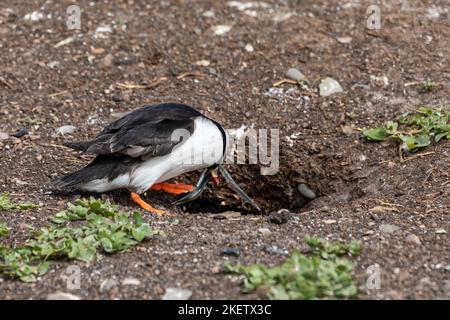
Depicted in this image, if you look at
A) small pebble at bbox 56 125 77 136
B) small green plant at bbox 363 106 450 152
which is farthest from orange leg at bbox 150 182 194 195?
small green plant at bbox 363 106 450 152

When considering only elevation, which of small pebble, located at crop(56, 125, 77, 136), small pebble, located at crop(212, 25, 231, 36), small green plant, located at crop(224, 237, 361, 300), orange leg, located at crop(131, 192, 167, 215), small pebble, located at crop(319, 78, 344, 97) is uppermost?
small green plant, located at crop(224, 237, 361, 300)

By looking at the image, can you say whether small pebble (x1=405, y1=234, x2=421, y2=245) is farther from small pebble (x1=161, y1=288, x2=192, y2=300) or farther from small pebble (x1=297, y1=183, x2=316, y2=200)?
small pebble (x1=297, y1=183, x2=316, y2=200)

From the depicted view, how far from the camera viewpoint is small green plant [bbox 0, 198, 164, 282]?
14.4 feet

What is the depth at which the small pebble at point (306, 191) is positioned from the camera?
639 cm

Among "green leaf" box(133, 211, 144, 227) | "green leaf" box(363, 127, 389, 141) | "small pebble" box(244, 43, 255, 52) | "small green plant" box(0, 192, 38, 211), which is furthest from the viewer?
"small pebble" box(244, 43, 255, 52)

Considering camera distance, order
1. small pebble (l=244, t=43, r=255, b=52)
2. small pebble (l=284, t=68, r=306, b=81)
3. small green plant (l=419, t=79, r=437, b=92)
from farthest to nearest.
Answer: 1. small pebble (l=244, t=43, r=255, b=52)
2. small pebble (l=284, t=68, r=306, b=81)
3. small green plant (l=419, t=79, r=437, b=92)

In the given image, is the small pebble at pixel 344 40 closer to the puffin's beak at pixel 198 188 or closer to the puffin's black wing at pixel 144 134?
the puffin's beak at pixel 198 188

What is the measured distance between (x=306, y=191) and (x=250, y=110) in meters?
0.90

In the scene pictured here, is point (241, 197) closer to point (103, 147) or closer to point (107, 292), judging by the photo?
point (103, 147)

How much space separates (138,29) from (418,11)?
2823 mm

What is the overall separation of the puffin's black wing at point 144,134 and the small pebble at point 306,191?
1.25m

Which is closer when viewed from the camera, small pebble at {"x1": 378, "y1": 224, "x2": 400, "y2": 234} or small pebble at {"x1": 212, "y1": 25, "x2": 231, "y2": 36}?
small pebble at {"x1": 378, "y1": 224, "x2": 400, "y2": 234}

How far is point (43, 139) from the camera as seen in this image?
6.38 metres

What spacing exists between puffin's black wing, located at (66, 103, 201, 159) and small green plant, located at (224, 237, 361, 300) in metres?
1.51
